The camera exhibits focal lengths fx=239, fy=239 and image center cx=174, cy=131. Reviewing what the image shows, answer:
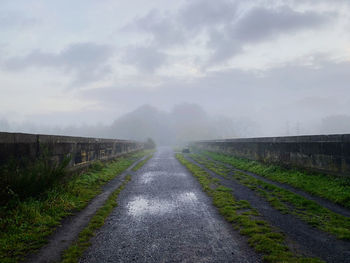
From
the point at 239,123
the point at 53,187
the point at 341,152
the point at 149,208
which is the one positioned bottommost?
the point at 149,208

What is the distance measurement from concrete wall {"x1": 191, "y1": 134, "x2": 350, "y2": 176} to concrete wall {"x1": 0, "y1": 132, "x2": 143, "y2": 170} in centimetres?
845

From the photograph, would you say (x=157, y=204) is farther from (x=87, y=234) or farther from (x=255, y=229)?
(x=255, y=229)

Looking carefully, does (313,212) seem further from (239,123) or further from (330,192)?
(239,123)

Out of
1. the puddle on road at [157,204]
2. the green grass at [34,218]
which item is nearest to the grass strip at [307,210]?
the puddle on road at [157,204]

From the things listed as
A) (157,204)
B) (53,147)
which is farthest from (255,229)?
(53,147)

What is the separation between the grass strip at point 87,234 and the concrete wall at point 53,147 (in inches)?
91.7

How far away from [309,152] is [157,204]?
264 inches

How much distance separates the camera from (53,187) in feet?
19.5

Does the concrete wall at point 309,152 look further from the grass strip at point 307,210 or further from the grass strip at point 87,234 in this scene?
the grass strip at point 87,234

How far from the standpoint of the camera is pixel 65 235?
3.94 m

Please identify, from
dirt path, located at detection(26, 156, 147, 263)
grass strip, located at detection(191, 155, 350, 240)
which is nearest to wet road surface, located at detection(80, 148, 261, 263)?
dirt path, located at detection(26, 156, 147, 263)

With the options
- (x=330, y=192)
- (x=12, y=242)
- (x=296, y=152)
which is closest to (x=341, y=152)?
(x=330, y=192)

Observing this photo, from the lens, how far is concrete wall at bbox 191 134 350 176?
25.0ft

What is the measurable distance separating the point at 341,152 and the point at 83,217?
7729 mm
